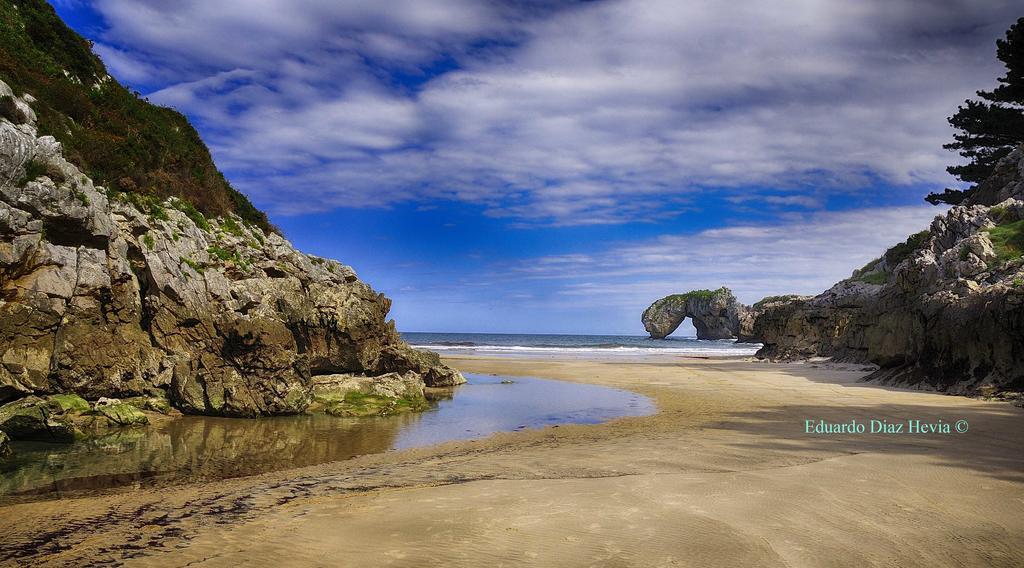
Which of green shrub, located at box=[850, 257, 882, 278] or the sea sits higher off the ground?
green shrub, located at box=[850, 257, 882, 278]

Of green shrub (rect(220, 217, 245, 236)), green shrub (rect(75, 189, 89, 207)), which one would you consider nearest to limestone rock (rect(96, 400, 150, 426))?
green shrub (rect(75, 189, 89, 207))

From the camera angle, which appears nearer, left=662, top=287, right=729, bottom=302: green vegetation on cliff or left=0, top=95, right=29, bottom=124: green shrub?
left=0, top=95, right=29, bottom=124: green shrub

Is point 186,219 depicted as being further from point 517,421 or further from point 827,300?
point 827,300

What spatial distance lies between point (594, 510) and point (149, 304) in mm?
15537

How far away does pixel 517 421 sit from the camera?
659 inches

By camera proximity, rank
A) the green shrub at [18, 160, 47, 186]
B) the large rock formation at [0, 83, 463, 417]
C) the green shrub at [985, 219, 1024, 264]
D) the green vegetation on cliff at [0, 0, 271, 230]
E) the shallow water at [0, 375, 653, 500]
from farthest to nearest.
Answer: the green shrub at [985, 219, 1024, 264] → the green vegetation on cliff at [0, 0, 271, 230] → the green shrub at [18, 160, 47, 186] → the large rock formation at [0, 83, 463, 417] → the shallow water at [0, 375, 653, 500]

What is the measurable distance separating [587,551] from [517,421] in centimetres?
1127

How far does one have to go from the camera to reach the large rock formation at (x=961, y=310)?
18062 millimetres

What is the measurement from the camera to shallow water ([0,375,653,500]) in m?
9.68

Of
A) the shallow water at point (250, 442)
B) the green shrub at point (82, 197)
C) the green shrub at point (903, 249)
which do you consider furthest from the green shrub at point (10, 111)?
the green shrub at point (903, 249)

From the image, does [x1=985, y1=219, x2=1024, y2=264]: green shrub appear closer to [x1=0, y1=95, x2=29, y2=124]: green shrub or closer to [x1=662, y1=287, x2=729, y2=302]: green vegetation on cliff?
[x1=0, y1=95, x2=29, y2=124]: green shrub

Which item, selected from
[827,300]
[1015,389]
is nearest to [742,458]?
[1015,389]

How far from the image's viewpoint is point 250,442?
43.0 feet

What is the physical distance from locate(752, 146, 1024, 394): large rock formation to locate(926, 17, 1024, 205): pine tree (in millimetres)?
7797
